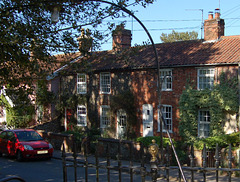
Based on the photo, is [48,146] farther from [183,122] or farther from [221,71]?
[221,71]

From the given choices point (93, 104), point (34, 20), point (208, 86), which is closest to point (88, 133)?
point (93, 104)

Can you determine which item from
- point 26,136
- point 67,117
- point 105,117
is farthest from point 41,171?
point 67,117

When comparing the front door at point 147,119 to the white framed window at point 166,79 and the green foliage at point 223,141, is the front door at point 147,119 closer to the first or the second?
the white framed window at point 166,79

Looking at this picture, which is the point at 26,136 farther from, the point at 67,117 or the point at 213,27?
the point at 213,27

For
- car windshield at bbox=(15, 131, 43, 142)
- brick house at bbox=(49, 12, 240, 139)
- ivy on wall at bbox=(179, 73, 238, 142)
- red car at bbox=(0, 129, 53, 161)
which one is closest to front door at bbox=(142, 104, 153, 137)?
brick house at bbox=(49, 12, 240, 139)

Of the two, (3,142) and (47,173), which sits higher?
(3,142)

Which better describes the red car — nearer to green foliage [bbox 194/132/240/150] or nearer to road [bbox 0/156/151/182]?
road [bbox 0/156/151/182]

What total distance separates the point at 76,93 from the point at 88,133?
14.6 feet

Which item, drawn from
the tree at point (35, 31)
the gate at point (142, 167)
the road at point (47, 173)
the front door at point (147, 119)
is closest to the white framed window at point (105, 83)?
the front door at point (147, 119)

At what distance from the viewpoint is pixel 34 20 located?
9.73 metres

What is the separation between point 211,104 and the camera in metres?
19.5

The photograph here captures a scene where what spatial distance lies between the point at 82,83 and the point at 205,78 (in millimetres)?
11483

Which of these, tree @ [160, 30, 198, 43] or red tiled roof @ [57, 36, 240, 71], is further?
tree @ [160, 30, 198, 43]

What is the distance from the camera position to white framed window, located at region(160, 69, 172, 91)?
22.2m
